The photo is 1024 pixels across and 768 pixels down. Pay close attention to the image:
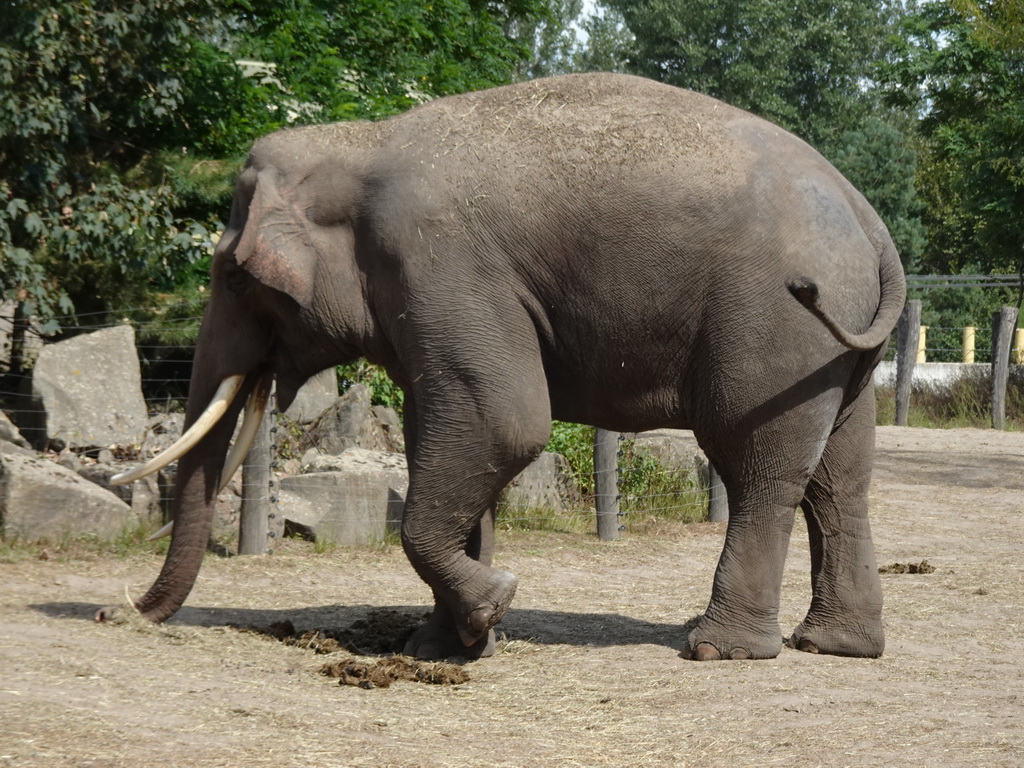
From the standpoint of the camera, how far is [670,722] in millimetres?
5074

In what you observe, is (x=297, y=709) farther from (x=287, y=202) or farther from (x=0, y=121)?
(x=0, y=121)

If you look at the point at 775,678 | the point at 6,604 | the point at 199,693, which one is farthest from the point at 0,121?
the point at 775,678

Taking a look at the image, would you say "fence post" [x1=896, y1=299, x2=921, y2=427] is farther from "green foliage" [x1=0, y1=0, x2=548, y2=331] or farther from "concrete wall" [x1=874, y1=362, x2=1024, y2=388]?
"green foliage" [x1=0, y1=0, x2=548, y2=331]

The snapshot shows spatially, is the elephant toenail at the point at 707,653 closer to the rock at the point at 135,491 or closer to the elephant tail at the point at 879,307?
the elephant tail at the point at 879,307

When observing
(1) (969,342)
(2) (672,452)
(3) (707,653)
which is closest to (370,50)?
(2) (672,452)

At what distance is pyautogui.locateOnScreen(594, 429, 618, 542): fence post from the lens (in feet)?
34.2

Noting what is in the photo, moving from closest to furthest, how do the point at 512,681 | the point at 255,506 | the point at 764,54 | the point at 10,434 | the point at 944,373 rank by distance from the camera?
the point at 512,681 → the point at 255,506 → the point at 10,434 → the point at 944,373 → the point at 764,54

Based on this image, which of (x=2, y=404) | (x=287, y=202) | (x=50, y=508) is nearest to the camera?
(x=287, y=202)

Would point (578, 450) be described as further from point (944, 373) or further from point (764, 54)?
point (764, 54)

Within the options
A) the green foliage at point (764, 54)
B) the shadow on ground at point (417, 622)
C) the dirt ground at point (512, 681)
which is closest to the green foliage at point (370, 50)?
the dirt ground at point (512, 681)

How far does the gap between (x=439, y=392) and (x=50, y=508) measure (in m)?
3.95

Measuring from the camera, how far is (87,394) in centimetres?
1044

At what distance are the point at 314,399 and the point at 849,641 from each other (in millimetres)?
6406

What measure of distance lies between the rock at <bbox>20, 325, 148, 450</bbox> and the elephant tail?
250 inches
